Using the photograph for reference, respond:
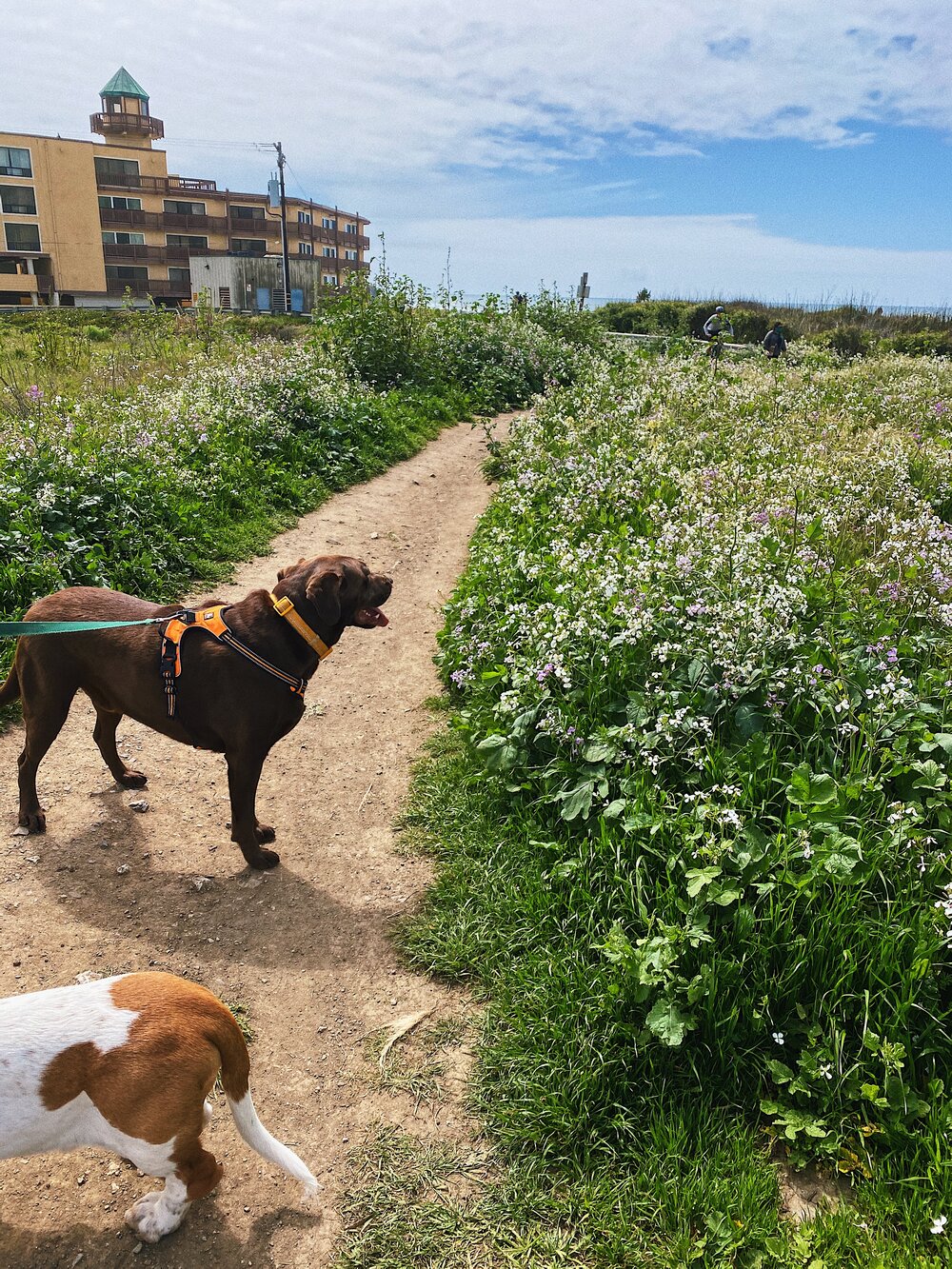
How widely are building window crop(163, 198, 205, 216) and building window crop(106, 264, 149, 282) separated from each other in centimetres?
464

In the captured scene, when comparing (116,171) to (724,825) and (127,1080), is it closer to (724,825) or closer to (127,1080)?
(724,825)

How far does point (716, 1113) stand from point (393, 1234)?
1.11 metres

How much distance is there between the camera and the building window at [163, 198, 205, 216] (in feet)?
167

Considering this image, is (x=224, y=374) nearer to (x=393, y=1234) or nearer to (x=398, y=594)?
(x=398, y=594)

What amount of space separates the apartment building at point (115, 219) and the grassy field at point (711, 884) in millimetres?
41345

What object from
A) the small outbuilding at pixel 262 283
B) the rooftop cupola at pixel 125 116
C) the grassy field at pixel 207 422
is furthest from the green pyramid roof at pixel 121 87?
the grassy field at pixel 207 422

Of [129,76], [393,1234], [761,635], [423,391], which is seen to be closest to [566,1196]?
[393,1234]

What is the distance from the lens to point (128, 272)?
49.3m

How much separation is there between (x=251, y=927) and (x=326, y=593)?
5.20ft

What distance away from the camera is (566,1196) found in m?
2.49

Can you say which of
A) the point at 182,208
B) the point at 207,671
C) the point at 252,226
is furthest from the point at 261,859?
the point at 252,226

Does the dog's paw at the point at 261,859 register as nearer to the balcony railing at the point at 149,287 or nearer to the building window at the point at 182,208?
the balcony railing at the point at 149,287

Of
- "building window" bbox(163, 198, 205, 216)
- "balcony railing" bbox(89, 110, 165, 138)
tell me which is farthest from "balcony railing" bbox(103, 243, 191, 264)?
"balcony railing" bbox(89, 110, 165, 138)

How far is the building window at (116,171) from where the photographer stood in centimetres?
4800
